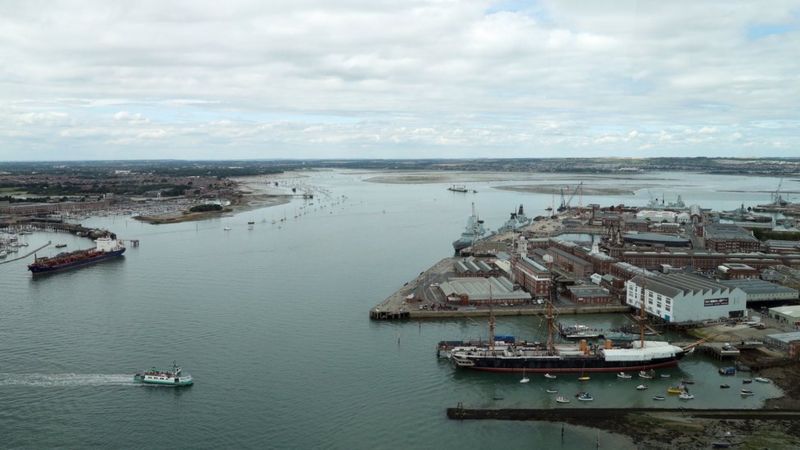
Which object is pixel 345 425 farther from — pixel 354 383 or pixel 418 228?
pixel 418 228

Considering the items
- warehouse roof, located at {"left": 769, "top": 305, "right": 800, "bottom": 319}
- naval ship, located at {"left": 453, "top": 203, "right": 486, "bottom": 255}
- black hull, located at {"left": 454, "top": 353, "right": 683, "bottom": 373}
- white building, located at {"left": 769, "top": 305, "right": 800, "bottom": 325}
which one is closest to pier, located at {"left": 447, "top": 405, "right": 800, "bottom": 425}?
black hull, located at {"left": 454, "top": 353, "right": 683, "bottom": 373}

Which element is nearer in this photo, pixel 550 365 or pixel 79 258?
pixel 550 365

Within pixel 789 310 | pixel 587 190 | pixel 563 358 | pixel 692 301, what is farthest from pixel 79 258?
pixel 587 190

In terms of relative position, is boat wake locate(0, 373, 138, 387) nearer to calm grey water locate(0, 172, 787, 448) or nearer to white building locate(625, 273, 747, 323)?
calm grey water locate(0, 172, 787, 448)

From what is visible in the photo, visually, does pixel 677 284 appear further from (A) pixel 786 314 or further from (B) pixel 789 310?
(B) pixel 789 310

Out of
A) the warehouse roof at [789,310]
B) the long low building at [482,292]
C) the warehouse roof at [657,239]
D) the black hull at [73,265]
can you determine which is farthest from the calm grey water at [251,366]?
the warehouse roof at [657,239]

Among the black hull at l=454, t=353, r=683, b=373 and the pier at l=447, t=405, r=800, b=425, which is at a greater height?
the black hull at l=454, t=353, r=683, b=373

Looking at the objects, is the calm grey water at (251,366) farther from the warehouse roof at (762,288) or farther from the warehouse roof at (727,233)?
the warehouse roof at (727,233)

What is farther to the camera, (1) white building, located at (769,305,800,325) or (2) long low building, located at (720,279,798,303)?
(2) long low building, located at (720,279,798,303)
